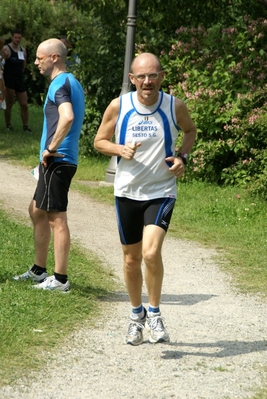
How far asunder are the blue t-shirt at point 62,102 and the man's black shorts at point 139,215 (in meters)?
1.19

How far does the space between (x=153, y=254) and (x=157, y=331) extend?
56 centimetres

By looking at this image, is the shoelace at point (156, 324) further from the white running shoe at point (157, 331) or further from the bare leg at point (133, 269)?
the bare leg at point (133, 269)

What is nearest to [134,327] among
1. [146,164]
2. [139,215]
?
[139,215]

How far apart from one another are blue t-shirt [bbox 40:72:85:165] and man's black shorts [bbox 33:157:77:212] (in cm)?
6

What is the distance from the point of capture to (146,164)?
19.0 feet

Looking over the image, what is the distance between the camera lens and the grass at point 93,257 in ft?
19.9

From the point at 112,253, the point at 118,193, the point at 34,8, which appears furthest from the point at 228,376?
the point at 34,8

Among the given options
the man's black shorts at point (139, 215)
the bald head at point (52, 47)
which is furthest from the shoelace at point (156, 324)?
the bald head at point (52, 47)

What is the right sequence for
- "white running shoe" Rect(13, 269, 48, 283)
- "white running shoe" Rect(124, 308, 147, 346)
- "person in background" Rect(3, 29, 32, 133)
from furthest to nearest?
"person in background" Rect(3, 29, 32, 133) → "white running shoe" Rect(13, 269, 48, 283) → "white running shoe" Rect(124, 308, 147, 346)

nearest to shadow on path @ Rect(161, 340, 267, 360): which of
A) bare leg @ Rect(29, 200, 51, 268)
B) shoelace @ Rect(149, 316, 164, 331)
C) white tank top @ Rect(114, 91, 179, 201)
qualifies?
shoelace @ Rect(149, 316, 164, 331)

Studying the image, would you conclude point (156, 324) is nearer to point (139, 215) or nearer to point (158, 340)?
point (158, 340)

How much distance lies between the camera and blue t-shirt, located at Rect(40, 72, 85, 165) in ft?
22.6

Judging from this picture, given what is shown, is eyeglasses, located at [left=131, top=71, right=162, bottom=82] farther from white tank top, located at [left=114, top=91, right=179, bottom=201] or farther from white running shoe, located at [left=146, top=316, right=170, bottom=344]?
white running shoe, located at [left=146, top=316, right=170, bottom=344]

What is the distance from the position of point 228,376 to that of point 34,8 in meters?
19.6
